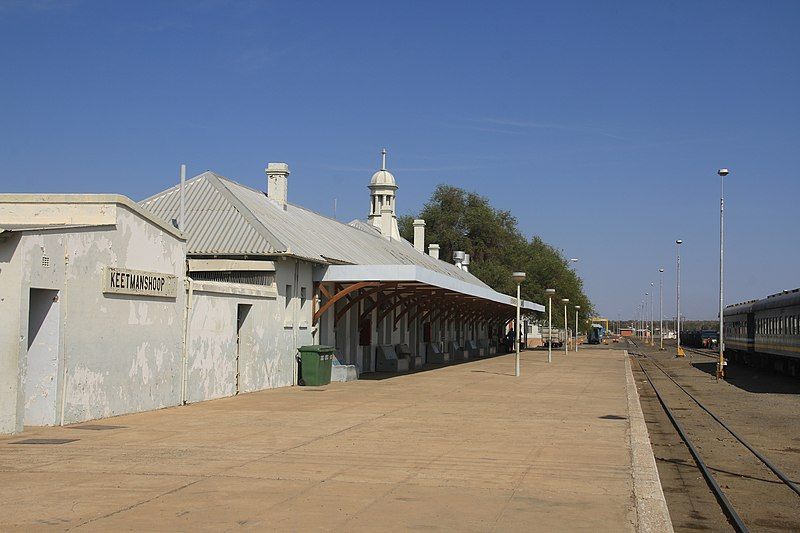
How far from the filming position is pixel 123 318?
16.2 m

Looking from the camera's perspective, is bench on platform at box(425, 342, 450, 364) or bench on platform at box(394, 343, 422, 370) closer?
bench on platform at box(394, 343, 422, 370)

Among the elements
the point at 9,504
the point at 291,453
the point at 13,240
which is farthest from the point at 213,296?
the point at 9,504

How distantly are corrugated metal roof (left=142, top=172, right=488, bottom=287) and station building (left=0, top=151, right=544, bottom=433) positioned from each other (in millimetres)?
62

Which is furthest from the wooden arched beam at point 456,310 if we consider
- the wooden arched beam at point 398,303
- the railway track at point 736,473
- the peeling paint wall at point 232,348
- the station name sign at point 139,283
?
the station name sign at point 139,283

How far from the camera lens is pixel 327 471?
10547mm

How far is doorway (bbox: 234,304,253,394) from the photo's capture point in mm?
21344

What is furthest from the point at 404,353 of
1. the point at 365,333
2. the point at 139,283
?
the point at 139,283

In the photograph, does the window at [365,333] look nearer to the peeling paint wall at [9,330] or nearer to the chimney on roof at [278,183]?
the chimney on roof at [278,183]

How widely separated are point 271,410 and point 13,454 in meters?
6.87

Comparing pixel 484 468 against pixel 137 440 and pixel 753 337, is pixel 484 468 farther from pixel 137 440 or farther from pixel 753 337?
pixel 753 337

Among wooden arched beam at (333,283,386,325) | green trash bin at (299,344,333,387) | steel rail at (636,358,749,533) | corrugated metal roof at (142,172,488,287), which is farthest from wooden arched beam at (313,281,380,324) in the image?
steel rail at (636,358,749,533)

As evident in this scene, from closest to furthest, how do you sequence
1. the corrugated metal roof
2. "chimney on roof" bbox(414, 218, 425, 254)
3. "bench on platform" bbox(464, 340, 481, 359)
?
the corrugated metal roof
"bench on platform" bbox(464, 340, 481, 359)
"chimney on roof" bbox(414, 218, 425, 254)

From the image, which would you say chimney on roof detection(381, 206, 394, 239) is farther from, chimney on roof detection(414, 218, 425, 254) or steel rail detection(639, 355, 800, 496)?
steel rail detection(639, 355, 800, 496)

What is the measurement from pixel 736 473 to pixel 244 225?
15.4 meters
